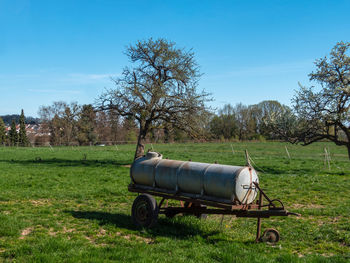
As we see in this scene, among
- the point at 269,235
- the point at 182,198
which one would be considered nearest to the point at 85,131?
the point at 182,198

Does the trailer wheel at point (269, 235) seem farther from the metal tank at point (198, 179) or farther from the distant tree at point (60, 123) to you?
the distant tree at point (60, 123)

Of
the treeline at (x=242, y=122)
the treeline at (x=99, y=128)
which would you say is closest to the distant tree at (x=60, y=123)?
the treeline at (x=99, y=128)

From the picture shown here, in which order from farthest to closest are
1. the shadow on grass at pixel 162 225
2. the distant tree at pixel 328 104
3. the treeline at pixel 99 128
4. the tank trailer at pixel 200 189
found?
the treeline at pixel 99 128 → the distant tree at pixel 328 104 → the shadow on grass at pixel 162 225 → the tank trailer at pixel 200 189

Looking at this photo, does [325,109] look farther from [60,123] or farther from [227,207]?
[60,123]

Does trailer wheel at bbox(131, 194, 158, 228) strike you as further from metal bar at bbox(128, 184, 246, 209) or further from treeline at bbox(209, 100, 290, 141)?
treeline at bbox(209, 100, 290, 141)

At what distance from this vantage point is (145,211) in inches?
343

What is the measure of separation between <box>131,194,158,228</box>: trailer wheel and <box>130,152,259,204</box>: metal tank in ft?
1.29

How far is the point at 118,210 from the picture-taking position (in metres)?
10.8

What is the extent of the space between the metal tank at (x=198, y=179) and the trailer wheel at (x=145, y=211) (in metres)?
0.39

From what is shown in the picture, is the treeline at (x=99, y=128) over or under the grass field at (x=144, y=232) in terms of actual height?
over

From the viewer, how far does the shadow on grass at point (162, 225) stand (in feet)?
26.8

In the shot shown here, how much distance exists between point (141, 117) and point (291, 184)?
40.1 ft

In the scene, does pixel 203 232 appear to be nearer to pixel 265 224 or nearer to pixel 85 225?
pixel 265 224

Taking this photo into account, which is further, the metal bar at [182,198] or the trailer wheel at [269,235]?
the trailer wheel at [269,235]
